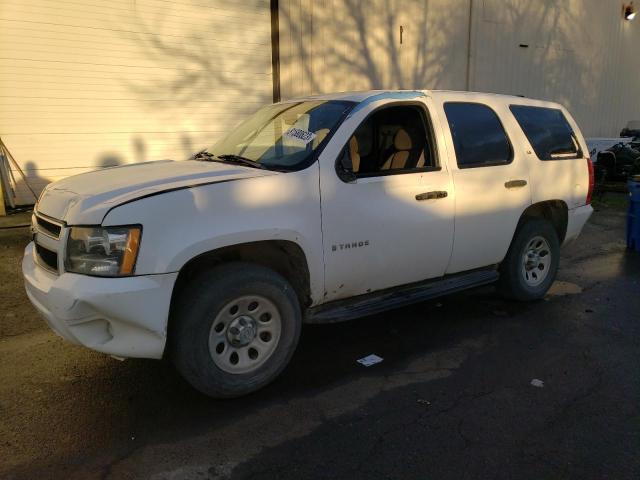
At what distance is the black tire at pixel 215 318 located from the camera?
335 centimetres

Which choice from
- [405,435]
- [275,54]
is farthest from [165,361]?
[275,54]

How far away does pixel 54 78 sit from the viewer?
9.62 m

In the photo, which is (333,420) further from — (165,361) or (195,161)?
(195,161)

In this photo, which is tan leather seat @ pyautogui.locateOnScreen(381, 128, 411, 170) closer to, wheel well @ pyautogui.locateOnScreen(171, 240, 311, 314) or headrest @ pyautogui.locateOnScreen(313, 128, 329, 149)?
headrest @ pyautogui.locateOnScreen(313, 128, 329, 149)

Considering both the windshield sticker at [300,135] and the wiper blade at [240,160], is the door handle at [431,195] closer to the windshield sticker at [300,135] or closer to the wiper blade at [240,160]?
the windshield sticker at [300,135]

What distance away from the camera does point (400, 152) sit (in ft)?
15.4

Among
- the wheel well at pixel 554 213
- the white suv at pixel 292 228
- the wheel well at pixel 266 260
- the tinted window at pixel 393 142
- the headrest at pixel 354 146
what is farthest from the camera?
the wheel well at pixel 554 213

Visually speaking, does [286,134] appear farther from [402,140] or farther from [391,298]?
[391,298]

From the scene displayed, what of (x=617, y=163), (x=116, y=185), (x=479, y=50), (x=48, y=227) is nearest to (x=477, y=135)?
(x=116, y=185)

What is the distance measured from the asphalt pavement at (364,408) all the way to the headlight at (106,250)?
37.1 inches

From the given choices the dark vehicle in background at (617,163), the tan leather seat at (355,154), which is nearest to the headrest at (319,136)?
the tan leather seat at (355,154)

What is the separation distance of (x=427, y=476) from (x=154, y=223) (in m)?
1.96

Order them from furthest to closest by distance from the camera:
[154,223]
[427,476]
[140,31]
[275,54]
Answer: [275,54] < [140,31] < [154,223] < [427,476]

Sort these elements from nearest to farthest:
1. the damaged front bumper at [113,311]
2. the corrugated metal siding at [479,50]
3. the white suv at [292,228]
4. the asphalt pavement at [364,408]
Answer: the asphalt pavement at [364,408], the damaged front bumper at [113,311], the white suv at [292,228], the corrugated metal siding at [479,50]
